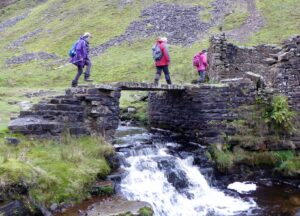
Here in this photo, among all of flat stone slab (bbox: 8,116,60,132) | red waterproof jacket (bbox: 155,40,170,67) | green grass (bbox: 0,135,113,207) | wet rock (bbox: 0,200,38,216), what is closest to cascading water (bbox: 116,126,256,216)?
green grass (bbox: 0,135,113,207)

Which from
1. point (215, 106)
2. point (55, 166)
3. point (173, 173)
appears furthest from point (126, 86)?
point (55, 166)

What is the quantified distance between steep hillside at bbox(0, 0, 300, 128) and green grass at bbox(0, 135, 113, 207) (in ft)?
30.4

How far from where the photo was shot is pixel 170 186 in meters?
14.0

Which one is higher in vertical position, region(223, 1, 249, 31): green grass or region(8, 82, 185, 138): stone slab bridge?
region(223, 1, 249, 31): green grass

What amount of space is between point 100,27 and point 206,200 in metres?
35.4

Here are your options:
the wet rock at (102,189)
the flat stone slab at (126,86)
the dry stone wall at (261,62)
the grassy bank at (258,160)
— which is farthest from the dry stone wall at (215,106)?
the wet rock at (102,189)

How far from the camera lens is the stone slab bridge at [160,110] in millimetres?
14318

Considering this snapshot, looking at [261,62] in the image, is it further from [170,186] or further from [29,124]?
[29,124]

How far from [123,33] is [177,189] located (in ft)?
102

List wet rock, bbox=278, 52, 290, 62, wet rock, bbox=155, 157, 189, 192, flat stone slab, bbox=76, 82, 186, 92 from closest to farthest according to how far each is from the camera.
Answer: wet rock, bbox=155, 157, 189, 192 → flat stone slab, bbox=76, 82, 186, 92 → wet rock, bbox=278, 52, 290, 62

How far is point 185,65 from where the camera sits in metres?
30.5

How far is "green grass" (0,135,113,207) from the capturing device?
412 inches

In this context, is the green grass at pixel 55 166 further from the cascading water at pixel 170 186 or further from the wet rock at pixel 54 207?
the cascading water at pixel 170 186

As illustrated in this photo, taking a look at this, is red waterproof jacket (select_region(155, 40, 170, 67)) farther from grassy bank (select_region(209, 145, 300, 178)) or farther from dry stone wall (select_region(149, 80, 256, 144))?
grassy bank (select_region(209, 145, 300, 178))
